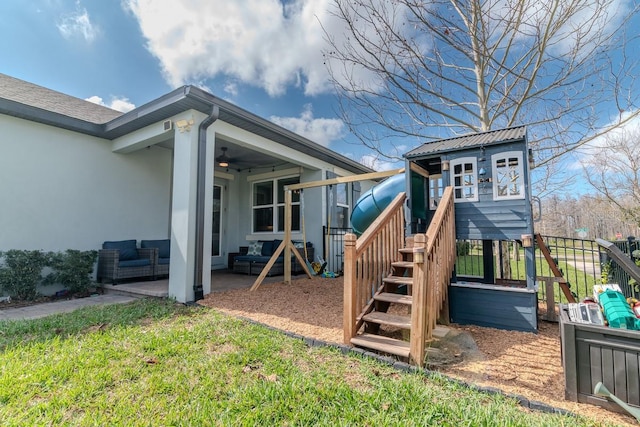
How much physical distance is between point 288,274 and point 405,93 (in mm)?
4591

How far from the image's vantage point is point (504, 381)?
2.43 m

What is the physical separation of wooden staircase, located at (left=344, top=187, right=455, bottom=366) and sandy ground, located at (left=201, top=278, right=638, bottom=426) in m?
0.36

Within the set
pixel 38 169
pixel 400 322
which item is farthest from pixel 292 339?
pixel 38 169

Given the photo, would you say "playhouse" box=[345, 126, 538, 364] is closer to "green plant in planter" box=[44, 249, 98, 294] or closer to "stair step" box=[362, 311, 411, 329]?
"stair step" box=[362, 311, 411, 329]

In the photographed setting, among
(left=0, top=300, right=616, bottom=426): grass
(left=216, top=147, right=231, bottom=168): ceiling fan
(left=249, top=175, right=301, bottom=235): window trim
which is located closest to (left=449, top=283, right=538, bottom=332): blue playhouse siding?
(left=0, top=300, right=616, bottom=426): grass

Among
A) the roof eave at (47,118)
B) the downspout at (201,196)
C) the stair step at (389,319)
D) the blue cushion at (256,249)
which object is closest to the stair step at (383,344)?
the stair step at (389,319)

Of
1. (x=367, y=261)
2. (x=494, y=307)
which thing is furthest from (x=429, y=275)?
(x=494, y=307)

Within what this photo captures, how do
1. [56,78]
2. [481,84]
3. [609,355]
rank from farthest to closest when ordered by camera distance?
[56,78] < [481,84] < [609,355]

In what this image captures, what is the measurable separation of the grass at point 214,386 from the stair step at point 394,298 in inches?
27.6

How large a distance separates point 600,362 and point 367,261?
6.31ft

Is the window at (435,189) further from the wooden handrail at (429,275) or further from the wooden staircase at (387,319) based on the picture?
the wooden staircase at (387,319)

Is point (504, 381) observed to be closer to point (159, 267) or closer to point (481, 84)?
point (481, 84)

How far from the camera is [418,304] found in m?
2.62

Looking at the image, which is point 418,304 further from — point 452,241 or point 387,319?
point 452,241
